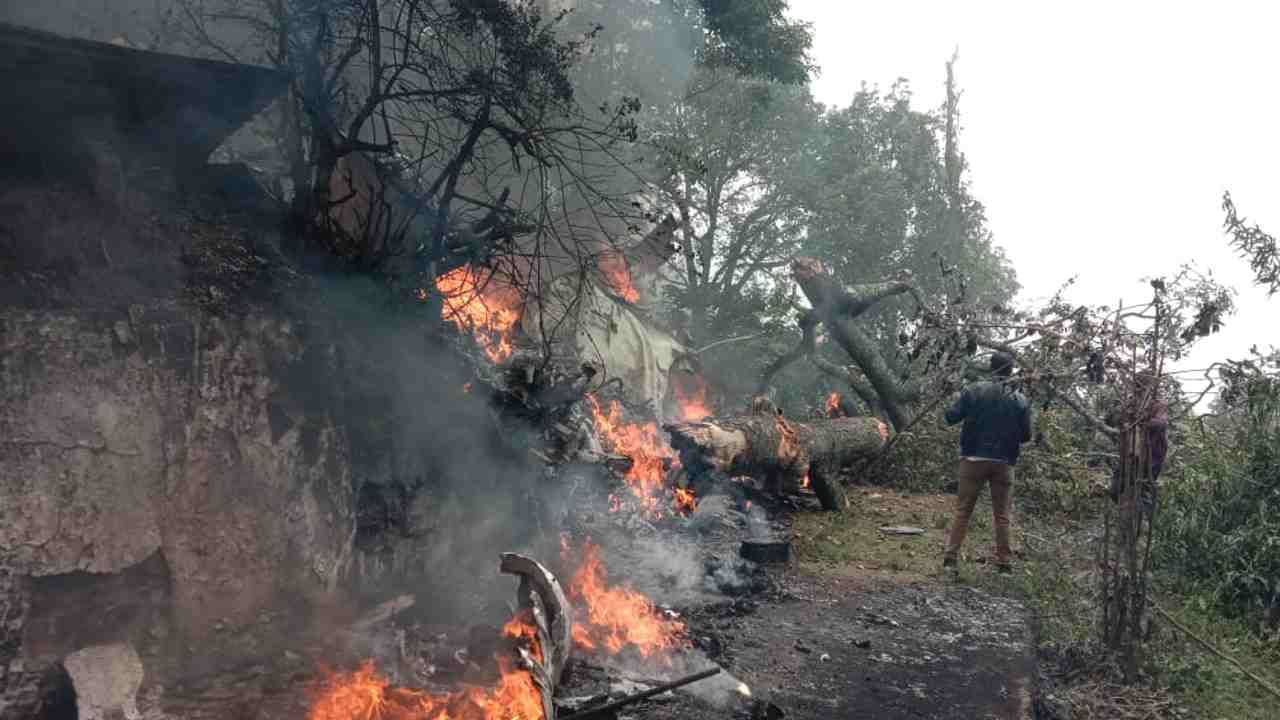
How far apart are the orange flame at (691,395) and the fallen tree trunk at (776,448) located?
16.4 feet

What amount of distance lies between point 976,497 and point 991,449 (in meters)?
0.47

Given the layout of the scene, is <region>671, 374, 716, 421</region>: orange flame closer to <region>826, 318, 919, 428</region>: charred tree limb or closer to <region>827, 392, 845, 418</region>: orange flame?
<region>827, 392, 845, 418</region>: orange flame

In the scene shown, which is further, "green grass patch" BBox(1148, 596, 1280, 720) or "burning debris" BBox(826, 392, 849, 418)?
"burning debris" BBox(826, 392, 849, 418)

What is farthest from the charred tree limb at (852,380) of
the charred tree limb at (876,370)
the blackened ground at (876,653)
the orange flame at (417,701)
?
the orange flame at (417,701)

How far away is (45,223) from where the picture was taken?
→ 4.09 metres

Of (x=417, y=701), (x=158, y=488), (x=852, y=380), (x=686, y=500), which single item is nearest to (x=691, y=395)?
(x=852, y=380)

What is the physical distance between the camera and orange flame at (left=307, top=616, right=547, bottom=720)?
3.93 meters

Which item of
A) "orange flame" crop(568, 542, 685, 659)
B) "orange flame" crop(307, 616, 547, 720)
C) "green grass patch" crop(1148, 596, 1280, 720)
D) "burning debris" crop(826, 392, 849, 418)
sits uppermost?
"burning debris" crop(826, 392, 849, 418)

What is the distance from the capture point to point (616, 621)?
18.1 feet

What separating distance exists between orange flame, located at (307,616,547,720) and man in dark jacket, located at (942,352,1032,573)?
4.78 m

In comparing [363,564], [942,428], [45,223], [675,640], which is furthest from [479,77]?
[942,428]

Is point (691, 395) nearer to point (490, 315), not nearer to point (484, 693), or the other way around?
point (490, 315)

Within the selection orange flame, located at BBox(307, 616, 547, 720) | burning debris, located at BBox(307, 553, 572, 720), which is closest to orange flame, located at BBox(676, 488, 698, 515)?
burning debris, located at BBox(307, 553, 572, 720)

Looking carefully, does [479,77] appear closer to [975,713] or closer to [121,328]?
[121,328]
